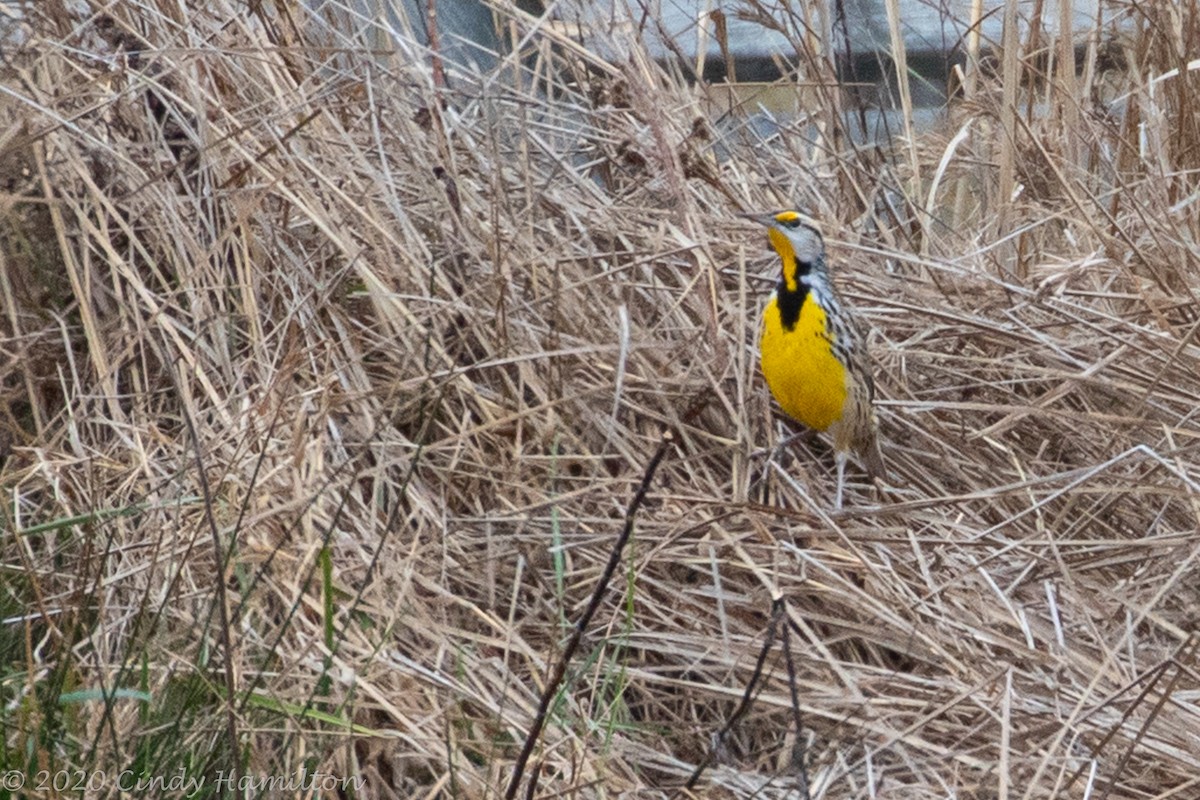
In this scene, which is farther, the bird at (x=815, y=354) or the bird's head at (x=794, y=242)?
the bird's head at (x=794, y=242)

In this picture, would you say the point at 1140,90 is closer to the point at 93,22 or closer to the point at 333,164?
the point at 333,164

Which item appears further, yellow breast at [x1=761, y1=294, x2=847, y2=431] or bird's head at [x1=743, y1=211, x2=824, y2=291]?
bird's head at [x1=743, y1=211, x2=824, y2=291]

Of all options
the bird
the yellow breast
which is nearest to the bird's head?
the bird

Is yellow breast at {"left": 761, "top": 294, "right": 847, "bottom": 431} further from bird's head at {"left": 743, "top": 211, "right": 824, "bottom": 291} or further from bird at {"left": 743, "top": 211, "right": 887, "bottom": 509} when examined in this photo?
bird's head at {"left": 743, "top": 211, "right": 824, "bottom": 291}

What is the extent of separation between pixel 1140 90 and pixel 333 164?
74.5 inches

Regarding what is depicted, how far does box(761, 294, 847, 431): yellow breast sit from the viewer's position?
322cm

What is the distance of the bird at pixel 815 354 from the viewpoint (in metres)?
3.22

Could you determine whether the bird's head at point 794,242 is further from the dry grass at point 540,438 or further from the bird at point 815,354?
the dry grass at point 540,438

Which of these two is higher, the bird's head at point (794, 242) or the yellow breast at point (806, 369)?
the bird's head at point (794, 242)

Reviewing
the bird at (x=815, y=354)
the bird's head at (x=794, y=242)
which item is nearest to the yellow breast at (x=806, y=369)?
the bird at (x=815, y=354)

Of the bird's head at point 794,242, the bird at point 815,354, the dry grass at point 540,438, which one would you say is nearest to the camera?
the dry grass at point 540,438

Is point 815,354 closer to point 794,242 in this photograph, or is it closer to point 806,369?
point 806,369

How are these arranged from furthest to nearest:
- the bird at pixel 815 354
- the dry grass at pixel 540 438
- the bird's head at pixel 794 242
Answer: the bird's head at pixel 794 242 → the bird at pixel 815 354 → the dry grass at pixel 540 438

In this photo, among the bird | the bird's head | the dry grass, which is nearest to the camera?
the dry grass
